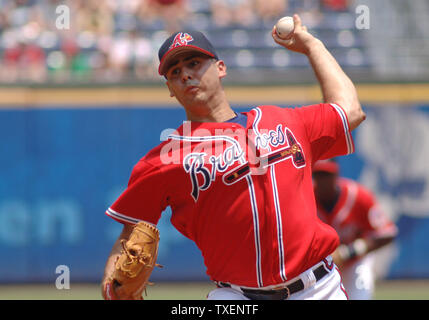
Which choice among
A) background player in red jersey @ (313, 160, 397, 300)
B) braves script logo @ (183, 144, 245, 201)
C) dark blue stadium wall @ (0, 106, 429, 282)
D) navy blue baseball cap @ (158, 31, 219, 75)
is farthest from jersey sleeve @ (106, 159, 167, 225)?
dark blue stadium wall @ (0, 106, 429, 282)

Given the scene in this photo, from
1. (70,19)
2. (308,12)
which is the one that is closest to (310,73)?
(308,12)

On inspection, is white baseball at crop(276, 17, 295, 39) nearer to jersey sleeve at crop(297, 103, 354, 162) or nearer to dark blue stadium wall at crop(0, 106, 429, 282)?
jersey sleeve at crop(297, 103, 354, 162)

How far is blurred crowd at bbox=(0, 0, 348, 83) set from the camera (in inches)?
381

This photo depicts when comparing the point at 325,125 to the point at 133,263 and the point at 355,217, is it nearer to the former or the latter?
the point at 133,263

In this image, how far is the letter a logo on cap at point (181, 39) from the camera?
10.3ft

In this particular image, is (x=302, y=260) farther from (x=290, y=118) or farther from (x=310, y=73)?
(x=310, y=73)

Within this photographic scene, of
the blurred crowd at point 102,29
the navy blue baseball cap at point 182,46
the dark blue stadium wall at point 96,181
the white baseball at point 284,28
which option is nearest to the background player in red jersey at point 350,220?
the white baseball at point 284,28

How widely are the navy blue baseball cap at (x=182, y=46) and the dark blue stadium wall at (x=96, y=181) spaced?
598 centimetres

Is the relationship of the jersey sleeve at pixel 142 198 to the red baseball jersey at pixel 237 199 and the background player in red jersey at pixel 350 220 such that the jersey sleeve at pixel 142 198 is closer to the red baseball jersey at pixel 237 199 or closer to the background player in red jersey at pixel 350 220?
the red baseball jersey at pixel 237 199

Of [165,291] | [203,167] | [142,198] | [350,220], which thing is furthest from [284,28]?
[165,291]

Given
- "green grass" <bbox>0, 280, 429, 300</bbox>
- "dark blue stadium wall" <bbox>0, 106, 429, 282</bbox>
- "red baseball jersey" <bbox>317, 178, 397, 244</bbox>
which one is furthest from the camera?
"dark blue stadium wall" <bbox>0, 106, 429, 282</bbox>

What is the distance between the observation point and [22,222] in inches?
355

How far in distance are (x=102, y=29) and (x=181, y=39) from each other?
734 centimetres
